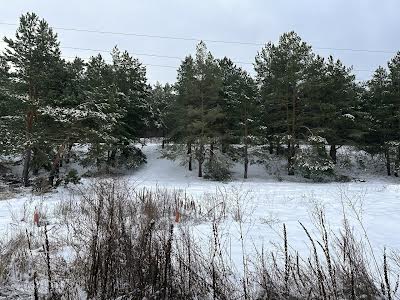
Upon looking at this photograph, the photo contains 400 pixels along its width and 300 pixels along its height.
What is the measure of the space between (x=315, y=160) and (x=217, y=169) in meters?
7.30

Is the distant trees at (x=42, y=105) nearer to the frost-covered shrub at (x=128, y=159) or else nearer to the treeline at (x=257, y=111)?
the treeline at (x=257, y=111)

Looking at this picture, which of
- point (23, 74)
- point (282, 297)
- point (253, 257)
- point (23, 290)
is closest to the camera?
point (282, 297)

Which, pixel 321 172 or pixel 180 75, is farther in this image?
pixel 180 75

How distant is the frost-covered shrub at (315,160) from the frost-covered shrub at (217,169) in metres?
5.36

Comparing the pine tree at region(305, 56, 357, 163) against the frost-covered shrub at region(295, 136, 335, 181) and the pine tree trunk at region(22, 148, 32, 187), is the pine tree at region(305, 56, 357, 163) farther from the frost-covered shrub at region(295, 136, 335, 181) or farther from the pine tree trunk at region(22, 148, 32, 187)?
the pine tree trunk at region(22, 148, 32, 187)

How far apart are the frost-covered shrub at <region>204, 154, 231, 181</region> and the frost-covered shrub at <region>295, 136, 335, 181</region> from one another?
17.6 feet

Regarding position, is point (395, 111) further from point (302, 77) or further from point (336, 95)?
point (302, 77)

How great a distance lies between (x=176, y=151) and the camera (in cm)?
2973

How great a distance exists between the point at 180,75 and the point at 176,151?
27.1 feet

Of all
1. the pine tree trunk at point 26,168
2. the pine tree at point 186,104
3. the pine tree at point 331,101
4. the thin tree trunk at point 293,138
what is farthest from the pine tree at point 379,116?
the pine tree trunk at point 26,168

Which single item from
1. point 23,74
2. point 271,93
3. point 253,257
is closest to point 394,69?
point 271,93

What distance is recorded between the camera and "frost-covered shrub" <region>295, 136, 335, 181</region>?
85.7 feet

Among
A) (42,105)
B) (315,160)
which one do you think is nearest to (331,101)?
(315,160)

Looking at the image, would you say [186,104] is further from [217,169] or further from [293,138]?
[293,138]
